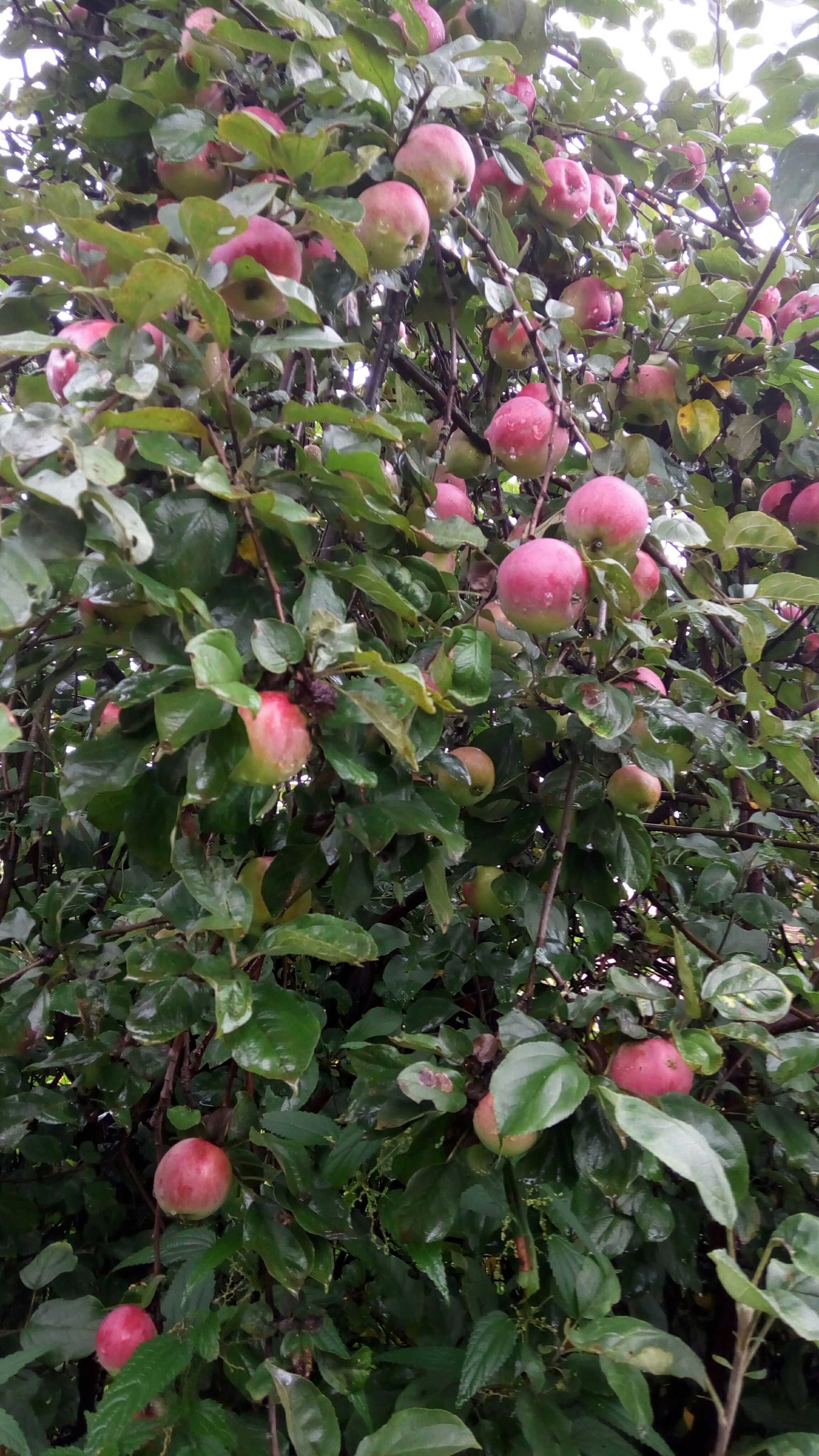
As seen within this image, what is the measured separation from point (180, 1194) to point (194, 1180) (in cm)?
2

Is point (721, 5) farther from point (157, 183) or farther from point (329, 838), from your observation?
point (329, 838)

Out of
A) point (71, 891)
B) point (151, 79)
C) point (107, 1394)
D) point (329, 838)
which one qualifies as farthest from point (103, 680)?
point (107, 1394)

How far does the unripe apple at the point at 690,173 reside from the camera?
1396 mm

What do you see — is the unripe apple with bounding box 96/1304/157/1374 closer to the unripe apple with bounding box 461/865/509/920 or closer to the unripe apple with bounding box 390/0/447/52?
the unripe apple with bounding box 461/865/509/920

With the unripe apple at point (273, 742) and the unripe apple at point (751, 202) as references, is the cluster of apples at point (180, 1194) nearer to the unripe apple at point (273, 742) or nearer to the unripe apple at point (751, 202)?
the unripe apple at point (273, 742)

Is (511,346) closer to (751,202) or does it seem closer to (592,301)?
(592,301)

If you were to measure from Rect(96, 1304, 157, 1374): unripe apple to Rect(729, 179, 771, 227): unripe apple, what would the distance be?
1.85 metres

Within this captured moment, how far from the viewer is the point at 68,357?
0.76 metres

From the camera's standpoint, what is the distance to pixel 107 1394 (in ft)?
2.46

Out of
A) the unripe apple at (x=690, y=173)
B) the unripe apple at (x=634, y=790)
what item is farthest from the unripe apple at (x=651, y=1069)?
the unripe apple at (x=690, y=173)

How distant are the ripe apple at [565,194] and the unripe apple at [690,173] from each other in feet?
1.12

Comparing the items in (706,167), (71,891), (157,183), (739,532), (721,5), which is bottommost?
(71,891)

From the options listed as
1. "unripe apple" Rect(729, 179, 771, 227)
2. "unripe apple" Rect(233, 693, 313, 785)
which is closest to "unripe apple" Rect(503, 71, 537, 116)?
"unripe apple" Rect(729, 179, 771, 227)

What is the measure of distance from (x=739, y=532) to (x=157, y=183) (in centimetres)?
82
